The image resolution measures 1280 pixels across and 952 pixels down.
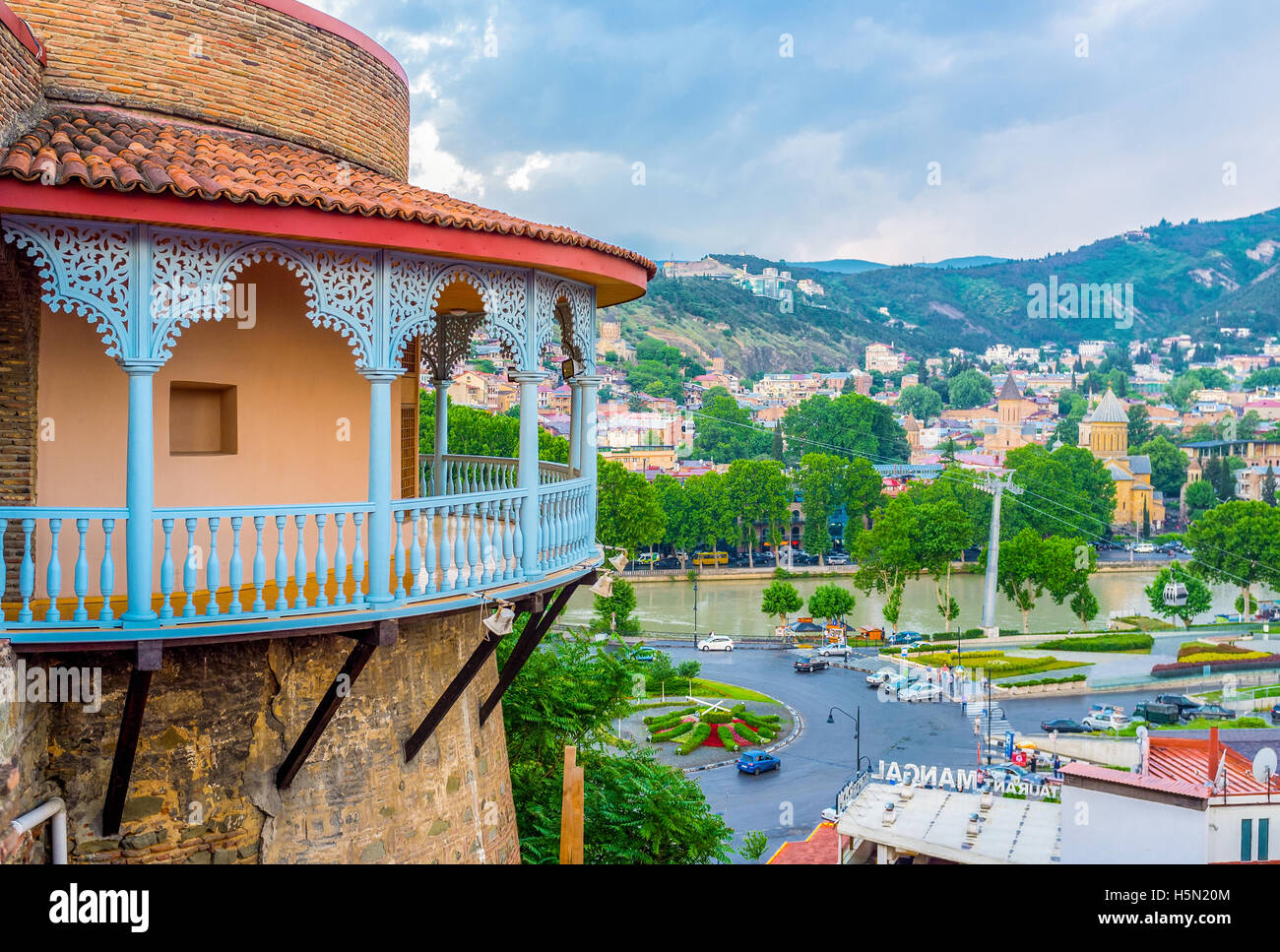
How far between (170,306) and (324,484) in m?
2.24

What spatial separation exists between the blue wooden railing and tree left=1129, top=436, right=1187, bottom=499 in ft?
443

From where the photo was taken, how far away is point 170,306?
645cm

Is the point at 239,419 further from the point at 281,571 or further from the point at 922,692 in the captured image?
the point at 922,692

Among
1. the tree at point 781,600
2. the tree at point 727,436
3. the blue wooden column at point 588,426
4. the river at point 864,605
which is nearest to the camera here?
the blue wooden column at point 588,426

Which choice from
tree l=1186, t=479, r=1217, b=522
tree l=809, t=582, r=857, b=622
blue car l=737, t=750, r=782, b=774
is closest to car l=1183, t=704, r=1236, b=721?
blue car l=737, t=750, r=782, b=774

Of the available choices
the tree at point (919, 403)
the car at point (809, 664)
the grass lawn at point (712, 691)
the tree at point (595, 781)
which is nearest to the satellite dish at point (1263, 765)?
the tree at point (595, 781)

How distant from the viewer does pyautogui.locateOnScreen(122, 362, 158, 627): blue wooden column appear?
6.28 metres

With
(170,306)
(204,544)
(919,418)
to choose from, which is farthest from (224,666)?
(919,418)

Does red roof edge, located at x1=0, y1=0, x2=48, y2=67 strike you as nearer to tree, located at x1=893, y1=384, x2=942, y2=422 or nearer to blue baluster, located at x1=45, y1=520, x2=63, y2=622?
blue baluster, located at x1=45, y1=520, x2=63, y2=622

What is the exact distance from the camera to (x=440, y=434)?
12805mm

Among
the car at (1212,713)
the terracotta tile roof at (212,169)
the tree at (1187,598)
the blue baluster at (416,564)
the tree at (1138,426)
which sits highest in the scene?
the tree at (1138,426)

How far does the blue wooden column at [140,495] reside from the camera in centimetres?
628

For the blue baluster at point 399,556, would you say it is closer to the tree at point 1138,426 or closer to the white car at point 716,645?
the white car at point 716,645

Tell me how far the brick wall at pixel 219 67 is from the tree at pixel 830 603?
56501 mm
